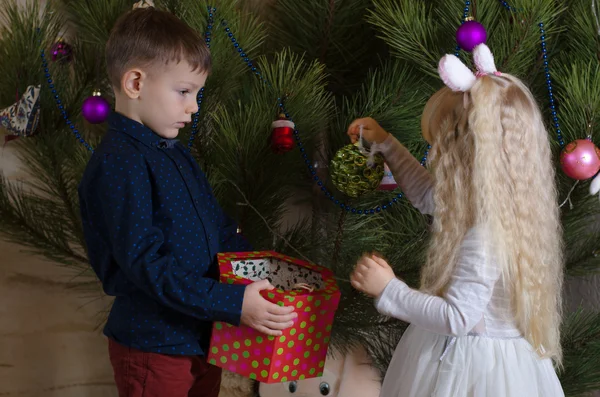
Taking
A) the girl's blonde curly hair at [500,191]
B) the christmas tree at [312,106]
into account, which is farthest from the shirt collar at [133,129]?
the girl's blonde curly hair at [500,191]

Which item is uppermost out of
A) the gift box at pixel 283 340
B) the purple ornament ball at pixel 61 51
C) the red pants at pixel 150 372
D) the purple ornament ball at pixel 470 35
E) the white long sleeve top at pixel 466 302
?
the purple ornament ball at pixel 470 35

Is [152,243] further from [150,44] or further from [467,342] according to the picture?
[467,342]

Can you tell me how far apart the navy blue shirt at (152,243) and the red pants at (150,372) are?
0.02 m

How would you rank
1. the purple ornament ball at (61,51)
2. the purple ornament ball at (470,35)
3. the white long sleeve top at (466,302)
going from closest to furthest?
1. the white long sleeve top at (466,302)
2. the purple ornament ball at (470,35)
3. the purple ornament ball at (61,51)

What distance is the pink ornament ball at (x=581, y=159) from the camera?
1199 millimetres

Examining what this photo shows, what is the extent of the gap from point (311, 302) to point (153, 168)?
29 centimetres

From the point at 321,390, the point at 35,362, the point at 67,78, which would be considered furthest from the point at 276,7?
the point at 35,362

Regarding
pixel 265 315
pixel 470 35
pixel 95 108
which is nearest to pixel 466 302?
pixel 265 315

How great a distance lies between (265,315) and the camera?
1036 millimetres

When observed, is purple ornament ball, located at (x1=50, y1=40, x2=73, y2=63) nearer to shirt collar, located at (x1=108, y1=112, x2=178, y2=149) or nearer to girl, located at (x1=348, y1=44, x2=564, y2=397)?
shirt collar, located at (x1=108, y1=112, x2=178, y2=149)

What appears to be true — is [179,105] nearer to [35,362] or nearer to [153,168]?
[153,168]

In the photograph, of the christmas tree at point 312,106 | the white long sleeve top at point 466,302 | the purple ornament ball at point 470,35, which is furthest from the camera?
the christmas tree at point 312,106

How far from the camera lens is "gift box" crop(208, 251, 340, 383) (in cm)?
105

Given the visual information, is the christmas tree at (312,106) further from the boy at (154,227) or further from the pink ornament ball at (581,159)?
the boy at (154,227)
